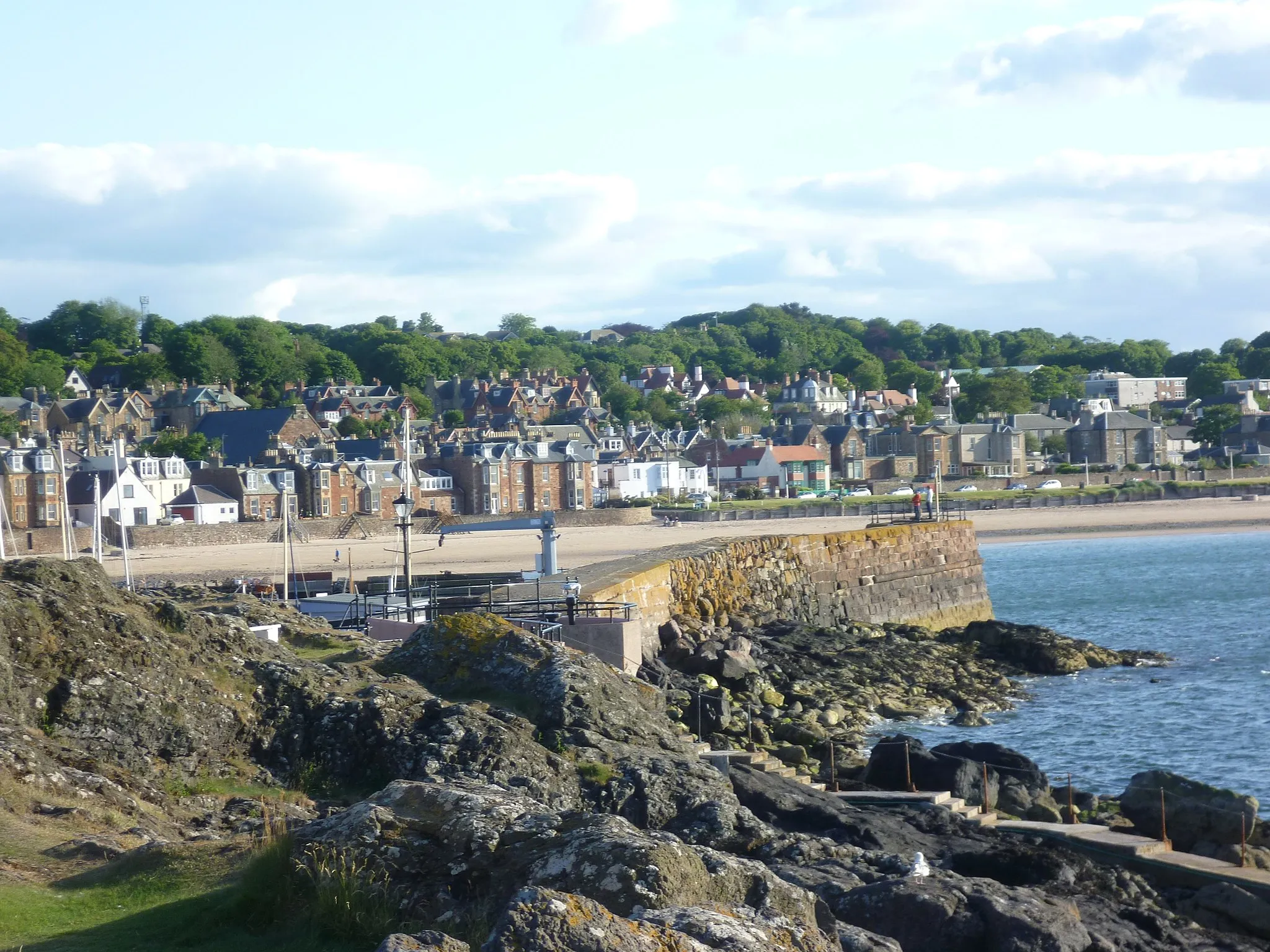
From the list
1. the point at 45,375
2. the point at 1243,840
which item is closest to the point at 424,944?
the point at 1243,840

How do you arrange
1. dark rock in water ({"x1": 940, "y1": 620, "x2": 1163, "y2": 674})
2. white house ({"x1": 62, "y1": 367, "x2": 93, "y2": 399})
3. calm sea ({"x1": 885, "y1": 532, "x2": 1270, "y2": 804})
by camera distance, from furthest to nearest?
white house ({"x1": 62, "y1": 367, "x2": 93, "y2": 399}) < dark rock in water ({"x1": 940, "y1": 620, "x2": 1163, "y2": 674}) < calm sea ({"x1": 885, "y1": 532, "x2": 1270, "y2": 804})

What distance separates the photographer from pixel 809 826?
12.8m

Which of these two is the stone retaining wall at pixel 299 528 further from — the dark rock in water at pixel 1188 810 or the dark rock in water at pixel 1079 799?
the dark rock in water at pixel 1188 810

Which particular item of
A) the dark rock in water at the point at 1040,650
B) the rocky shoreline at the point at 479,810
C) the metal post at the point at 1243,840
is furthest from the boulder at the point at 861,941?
the dark rock in water at the point at 1040,650

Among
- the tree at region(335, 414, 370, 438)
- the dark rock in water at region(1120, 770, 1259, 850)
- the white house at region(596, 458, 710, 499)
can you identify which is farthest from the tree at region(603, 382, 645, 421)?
the dark rock in water at region(1120, 770, 1259, 850)

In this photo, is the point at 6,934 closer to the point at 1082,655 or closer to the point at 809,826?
the point at 809,826

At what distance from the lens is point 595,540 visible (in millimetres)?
65188

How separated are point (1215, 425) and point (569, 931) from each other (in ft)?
417

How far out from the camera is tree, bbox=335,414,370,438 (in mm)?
111812

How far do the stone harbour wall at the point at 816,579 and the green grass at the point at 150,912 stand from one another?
18.6 metres

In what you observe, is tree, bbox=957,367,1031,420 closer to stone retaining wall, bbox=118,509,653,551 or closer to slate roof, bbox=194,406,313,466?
stone retaining wall, bbox=118,509,653,551

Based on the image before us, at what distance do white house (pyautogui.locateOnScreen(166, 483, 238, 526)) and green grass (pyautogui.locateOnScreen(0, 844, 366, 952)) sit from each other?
7122cm

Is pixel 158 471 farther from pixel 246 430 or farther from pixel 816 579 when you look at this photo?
pixel 816 579

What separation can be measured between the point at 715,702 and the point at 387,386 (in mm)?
129585
